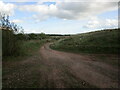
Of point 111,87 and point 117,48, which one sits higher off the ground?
point 117,48

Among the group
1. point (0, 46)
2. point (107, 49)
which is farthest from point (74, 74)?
point (107, 49)

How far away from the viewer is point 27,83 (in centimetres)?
680

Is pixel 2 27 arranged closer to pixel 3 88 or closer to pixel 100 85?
pixel 3 88

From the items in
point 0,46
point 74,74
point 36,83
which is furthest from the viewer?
point 0,46

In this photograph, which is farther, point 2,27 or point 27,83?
point 2,27

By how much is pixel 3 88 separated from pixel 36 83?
55.7 inches

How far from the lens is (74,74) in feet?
26.9

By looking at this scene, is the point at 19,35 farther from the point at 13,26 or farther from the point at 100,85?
the point at 100,85

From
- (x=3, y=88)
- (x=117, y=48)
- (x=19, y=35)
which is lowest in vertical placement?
(x=3, y=88)

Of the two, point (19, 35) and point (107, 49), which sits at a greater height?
point (19, 35)

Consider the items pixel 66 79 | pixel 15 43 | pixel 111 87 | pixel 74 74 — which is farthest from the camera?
pixel 15 43

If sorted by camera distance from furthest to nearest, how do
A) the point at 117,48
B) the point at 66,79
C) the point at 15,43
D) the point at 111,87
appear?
the point at 117,48 < the point at 15,43 < the point at 66,79 < the point at 111,87

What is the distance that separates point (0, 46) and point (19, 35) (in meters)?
2.21

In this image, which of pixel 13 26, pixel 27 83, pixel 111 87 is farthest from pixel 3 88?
pixel 13 26
